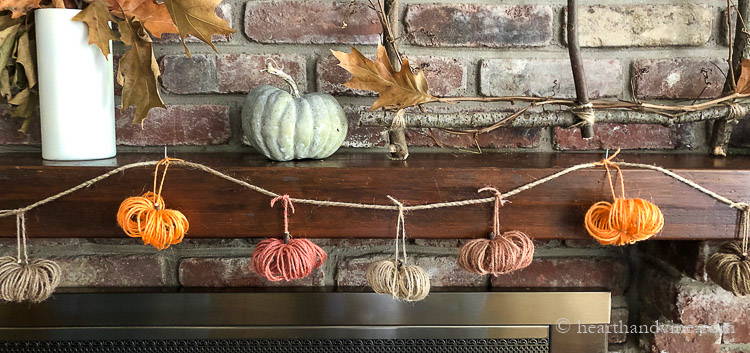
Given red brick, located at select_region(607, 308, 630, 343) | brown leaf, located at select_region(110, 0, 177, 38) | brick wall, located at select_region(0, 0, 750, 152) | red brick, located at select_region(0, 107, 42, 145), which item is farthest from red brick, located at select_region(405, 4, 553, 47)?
red brick, located at select_region(0, 107, 42, 145)

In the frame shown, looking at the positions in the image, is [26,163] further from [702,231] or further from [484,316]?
[702,231]

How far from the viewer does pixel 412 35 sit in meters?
0.78

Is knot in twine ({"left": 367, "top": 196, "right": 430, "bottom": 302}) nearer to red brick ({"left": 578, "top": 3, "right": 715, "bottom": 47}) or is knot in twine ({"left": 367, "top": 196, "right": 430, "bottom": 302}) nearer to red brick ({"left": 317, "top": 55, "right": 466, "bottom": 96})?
red brick ({"left": 317, "top": 55, "right": 466, "bottom": 96})

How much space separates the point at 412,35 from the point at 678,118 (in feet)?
1.21

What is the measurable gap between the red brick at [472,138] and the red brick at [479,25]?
125 mm

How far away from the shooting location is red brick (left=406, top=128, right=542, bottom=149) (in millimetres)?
795

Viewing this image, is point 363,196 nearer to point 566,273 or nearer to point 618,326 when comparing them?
point 566,273

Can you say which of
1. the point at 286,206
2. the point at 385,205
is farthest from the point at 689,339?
the point at 286,206

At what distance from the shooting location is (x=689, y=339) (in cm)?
80

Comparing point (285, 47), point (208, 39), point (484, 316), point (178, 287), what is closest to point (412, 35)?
point (285, 47)

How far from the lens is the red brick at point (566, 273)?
84 cm

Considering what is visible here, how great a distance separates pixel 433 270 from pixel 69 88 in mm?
566

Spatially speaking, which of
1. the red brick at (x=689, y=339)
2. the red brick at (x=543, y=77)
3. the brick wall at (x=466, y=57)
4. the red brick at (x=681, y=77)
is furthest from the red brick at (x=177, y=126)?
the red brick at (x=689, y=339)

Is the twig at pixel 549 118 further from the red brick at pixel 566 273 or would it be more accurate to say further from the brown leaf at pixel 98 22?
the brown leaf at pixel 98 22
